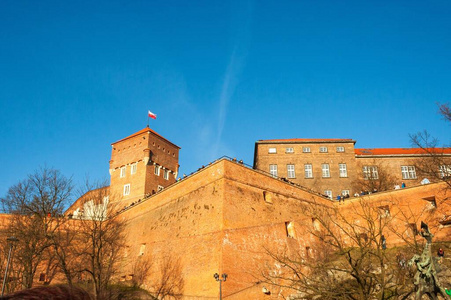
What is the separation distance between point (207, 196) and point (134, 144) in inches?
835

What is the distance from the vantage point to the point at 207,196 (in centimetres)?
2505

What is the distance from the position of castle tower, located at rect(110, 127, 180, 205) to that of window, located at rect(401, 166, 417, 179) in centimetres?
2652

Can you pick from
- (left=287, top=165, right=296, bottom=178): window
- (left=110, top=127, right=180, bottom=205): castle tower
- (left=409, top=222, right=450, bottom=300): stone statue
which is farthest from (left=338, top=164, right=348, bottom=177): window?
(left=409, top=222, right=450, bottom=300): stone statue

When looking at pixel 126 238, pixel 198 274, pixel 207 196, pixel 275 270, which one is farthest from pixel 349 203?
pixel 126 238

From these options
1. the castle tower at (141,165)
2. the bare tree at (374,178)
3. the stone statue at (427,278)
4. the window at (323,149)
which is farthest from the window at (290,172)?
the stone statue at (427,278)

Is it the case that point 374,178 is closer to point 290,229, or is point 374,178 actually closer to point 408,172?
point 408,172

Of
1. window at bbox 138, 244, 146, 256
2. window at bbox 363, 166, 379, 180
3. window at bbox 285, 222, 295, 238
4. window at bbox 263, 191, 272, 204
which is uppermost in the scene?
window at bbox 363, 166, 379, 180

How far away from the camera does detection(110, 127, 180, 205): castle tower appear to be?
41.2m

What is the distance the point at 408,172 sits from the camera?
135ft

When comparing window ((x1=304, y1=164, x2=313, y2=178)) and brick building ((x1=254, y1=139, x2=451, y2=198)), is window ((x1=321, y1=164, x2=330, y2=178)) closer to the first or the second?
brick building ((x1=254, y1=139, x2=451, y2=198))

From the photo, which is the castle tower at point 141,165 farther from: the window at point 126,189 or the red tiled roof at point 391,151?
the red tiled roof at point 391,151

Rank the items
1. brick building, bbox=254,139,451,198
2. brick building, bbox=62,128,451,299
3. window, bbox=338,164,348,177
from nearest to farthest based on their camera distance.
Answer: brick building, bbox=62,128,451,299, brick building, bbox=254,139,451,198, window, bbox=338,164,348,177

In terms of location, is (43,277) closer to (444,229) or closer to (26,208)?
(26,208)

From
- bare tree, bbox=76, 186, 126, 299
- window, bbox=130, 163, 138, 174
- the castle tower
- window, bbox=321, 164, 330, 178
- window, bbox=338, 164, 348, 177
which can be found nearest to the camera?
bare tree, bbox=76, 186, 126, 299
